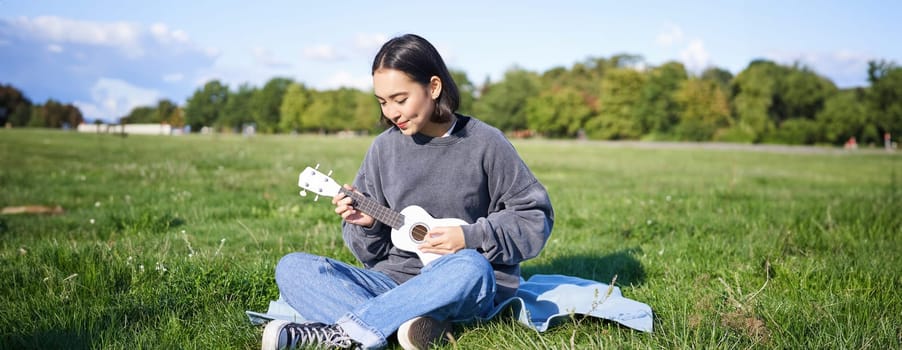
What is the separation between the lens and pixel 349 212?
349cm

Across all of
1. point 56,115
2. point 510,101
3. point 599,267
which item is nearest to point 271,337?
point 599,267

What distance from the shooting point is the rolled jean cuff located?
2.99m

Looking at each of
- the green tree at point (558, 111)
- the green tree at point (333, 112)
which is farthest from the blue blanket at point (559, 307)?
the green tree at point (333, 112)

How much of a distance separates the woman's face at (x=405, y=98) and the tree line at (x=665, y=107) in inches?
1504

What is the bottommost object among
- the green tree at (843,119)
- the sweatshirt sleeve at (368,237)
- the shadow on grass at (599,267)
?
the shadow on grass at (599,267)

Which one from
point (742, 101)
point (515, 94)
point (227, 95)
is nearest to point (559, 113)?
point (515, 94)

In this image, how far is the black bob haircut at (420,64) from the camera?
3352 millimetres

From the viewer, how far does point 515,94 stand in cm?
7644

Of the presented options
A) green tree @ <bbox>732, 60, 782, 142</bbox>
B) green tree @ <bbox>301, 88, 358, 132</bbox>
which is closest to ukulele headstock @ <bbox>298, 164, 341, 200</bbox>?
green tree @ <bbox>732, 60, 782, 142</bbox>

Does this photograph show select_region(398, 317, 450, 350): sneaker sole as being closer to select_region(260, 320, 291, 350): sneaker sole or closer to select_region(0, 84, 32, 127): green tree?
select_region(260, 320, 291, 350): sneaker sole

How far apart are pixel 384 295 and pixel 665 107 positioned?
2524 inches

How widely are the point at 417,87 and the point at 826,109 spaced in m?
60.0

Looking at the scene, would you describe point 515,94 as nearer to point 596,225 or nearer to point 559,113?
point 559,113

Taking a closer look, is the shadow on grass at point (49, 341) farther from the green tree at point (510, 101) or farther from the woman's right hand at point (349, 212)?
the green tree at point (510, 101)
